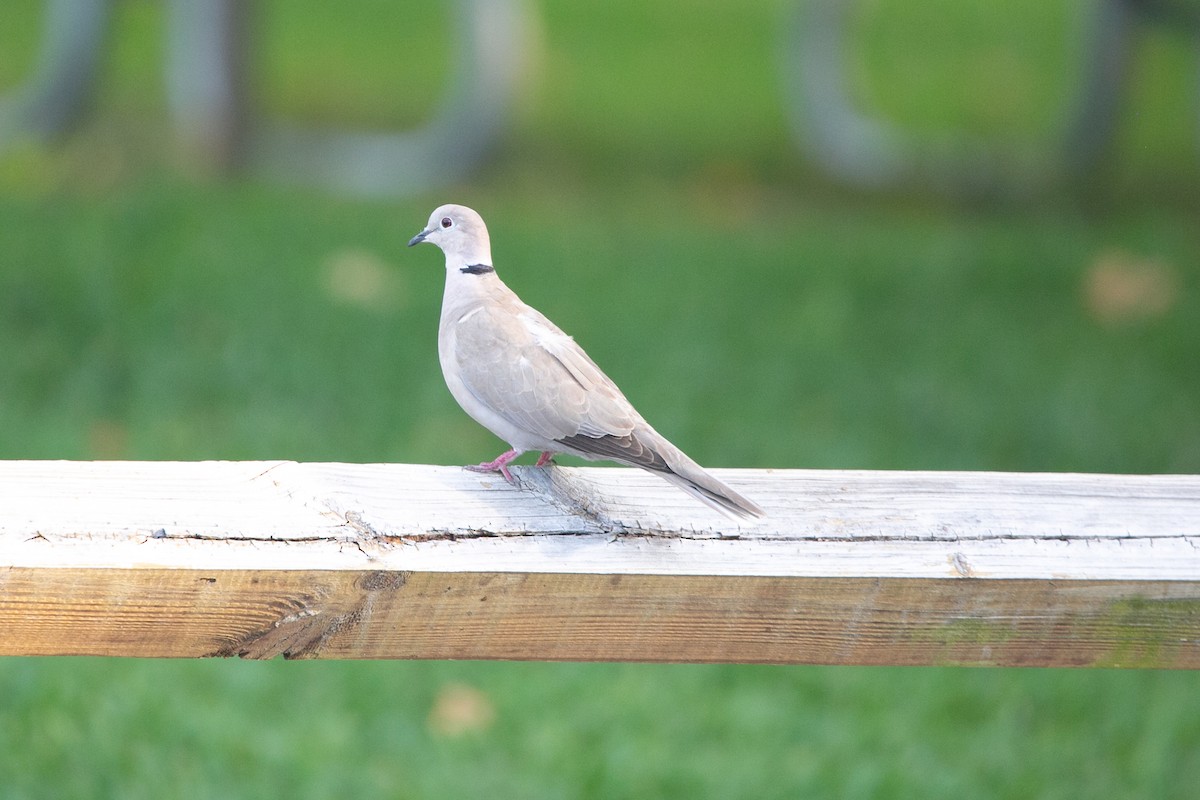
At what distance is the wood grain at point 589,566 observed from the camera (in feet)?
5.57

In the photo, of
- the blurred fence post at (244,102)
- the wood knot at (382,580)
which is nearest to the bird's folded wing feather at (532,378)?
the wood knot at (382,580)

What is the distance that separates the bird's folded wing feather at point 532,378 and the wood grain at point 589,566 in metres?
0.09

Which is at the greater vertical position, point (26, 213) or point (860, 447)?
point (26, 213)

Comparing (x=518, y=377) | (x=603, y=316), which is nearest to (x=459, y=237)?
(x=518, y=377)

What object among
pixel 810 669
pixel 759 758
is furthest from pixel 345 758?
pixel 810 669

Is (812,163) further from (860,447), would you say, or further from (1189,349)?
(860,447)

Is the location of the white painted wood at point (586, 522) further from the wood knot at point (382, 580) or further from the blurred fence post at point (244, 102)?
the blurred fence post at point (244, 102)

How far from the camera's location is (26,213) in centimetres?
618

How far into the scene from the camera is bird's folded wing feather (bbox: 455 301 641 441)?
200 cm

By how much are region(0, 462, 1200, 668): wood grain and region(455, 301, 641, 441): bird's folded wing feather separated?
0.09 meters

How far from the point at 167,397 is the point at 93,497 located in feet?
10.9

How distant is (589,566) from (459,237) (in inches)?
25.1

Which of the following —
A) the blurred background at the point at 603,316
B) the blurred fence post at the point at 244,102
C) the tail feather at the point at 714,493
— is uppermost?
the tail feather at the point at 714,493

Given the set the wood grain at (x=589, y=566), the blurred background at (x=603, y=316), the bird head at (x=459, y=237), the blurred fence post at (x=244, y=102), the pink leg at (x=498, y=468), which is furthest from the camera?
the blurred fence post at (x=244, y=102)
